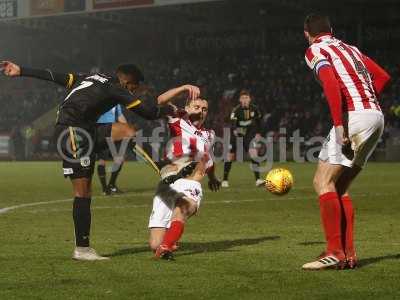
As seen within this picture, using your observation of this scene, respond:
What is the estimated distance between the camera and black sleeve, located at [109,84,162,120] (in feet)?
24.0

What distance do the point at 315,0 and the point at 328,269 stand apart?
33139 millimetres

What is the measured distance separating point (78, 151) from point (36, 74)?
79 centimetres

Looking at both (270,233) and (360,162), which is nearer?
(360,162)

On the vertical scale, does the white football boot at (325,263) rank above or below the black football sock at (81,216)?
below

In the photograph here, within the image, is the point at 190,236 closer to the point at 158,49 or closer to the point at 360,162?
the point at 360,162

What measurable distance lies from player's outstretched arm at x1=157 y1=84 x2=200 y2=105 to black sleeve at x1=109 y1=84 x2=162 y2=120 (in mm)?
206

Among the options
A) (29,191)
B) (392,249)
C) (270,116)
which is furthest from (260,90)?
(392,249)

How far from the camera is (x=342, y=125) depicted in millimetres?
6699

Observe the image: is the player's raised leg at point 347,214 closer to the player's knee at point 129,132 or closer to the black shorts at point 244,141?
the player's knee at point 129,132

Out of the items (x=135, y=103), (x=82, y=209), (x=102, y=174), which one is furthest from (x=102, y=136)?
(x=102, y=174)

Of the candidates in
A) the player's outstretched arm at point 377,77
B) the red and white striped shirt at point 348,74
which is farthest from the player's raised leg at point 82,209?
the player's outstretched arm at point 377,77

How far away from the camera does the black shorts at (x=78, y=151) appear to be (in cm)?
753

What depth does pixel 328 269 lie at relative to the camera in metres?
6.82

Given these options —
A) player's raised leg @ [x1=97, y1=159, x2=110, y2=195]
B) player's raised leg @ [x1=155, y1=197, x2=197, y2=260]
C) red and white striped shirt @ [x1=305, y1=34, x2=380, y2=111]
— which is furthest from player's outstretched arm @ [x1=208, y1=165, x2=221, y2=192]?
player's raised leg @ [x1=97, y1=159, x2=110, y2=195]
